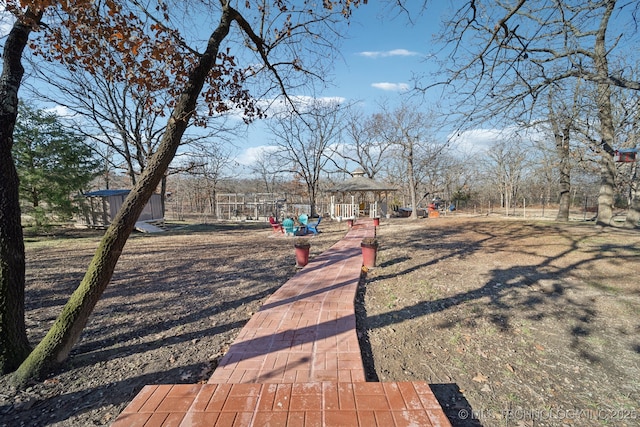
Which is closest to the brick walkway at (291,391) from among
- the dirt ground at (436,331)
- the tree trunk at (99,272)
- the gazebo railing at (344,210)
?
the dirt ground at (436,331)

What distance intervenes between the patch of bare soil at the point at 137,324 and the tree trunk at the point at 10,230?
31 cm

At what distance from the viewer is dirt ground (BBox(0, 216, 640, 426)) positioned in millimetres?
2186

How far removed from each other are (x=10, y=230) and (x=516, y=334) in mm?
5138

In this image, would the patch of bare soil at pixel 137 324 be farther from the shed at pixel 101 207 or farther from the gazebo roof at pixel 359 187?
the gazebo roof at pixel 359 187

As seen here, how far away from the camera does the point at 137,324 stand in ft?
12.1

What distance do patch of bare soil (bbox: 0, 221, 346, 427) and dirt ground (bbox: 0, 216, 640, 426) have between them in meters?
0.02

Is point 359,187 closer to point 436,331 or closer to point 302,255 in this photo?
point 302,255

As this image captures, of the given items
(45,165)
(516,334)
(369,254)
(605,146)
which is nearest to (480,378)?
(516,334)

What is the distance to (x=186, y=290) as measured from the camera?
5.07m

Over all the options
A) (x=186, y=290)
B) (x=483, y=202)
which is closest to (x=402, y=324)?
(x=186, y=290)

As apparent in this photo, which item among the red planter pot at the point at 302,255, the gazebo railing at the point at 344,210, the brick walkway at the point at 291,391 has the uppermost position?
the gazebo railing at the point at 344,210

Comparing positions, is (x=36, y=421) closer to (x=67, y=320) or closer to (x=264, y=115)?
(x=67, y=320)

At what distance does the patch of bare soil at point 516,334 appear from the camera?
84.9 inches

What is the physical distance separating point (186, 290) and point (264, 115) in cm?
335
